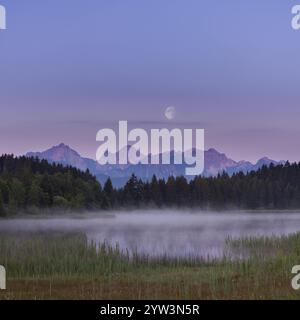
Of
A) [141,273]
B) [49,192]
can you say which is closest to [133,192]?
[49,192]

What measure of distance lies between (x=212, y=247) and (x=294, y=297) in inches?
840

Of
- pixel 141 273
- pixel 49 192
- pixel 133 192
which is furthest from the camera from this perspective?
pixel 133 192

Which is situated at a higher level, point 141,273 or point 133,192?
point 133,192

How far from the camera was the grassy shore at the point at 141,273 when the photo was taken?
22.1 metres

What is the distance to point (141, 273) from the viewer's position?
Answer: 2866 centimetres

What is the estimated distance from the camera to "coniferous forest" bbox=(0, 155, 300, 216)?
290ft

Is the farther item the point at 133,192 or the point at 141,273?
the point at 133,192

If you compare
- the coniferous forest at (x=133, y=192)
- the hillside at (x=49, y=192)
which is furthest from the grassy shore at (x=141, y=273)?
the coniferous forest at (x=133, y=192)

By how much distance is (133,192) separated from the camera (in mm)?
91375

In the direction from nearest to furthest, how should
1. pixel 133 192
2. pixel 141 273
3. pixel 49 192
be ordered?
pixel 141 273
pixel 49 192
pixel 133 192

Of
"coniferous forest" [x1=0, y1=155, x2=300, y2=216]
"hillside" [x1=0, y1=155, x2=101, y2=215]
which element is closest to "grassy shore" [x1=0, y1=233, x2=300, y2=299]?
"hillside" [x1=0, y1=155, x2=101, y2=215]

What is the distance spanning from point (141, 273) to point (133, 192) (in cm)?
6276

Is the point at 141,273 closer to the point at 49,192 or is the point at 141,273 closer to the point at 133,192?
the point at 133,192
